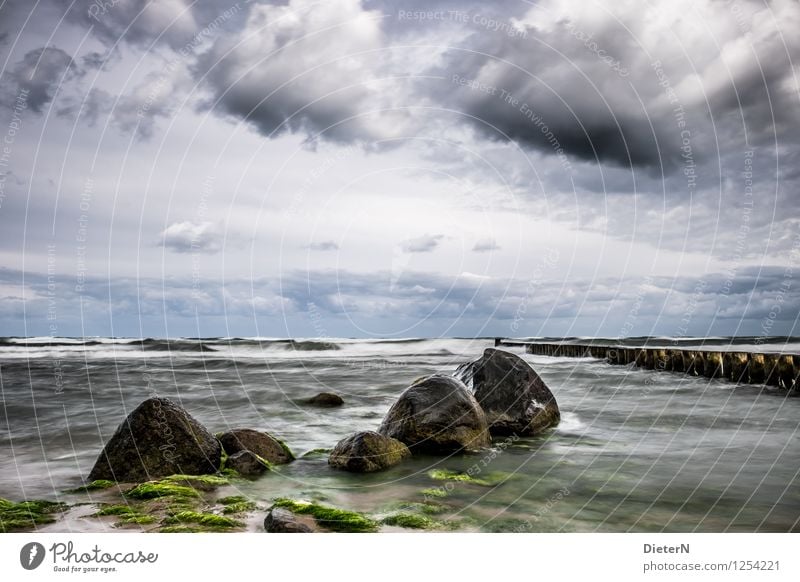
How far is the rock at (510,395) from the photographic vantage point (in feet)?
30.8

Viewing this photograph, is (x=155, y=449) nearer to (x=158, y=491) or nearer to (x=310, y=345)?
(x=158, y=491)

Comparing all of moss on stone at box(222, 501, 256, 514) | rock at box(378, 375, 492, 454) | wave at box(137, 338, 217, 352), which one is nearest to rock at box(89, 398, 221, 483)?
moss on stone at box(222, 501, 256, 514)

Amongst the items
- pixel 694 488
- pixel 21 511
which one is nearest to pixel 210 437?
pixel 21 511

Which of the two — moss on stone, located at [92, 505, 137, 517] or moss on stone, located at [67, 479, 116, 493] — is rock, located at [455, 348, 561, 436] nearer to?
moss on stone, located at [92, 505, 137, 517]

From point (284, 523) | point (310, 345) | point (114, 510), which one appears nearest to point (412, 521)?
point (284, 523)

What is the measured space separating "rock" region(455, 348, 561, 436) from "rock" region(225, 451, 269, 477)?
13.7 ft

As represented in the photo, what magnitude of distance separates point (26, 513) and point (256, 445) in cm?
279

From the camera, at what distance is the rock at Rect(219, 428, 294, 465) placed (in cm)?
743

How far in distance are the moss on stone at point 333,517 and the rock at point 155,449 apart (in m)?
1.81

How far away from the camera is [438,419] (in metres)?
8.06

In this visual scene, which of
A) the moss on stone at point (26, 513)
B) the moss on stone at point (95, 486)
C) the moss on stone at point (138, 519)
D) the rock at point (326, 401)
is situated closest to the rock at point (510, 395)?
the rock at point (326, 401)

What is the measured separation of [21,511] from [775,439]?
37.3ft
